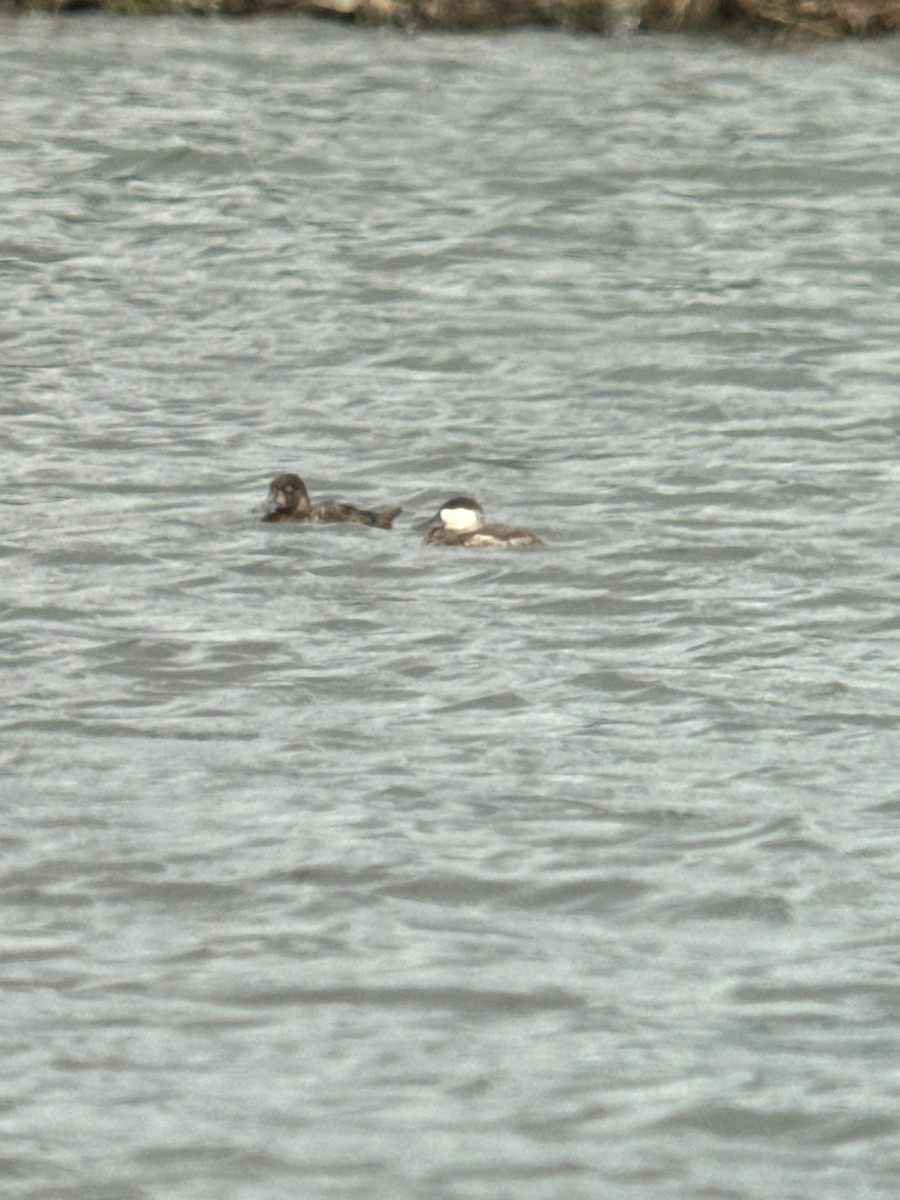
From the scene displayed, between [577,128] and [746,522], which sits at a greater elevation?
[577,128]

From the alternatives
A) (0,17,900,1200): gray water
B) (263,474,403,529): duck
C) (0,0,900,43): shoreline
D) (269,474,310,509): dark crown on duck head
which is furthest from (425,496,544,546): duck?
(0,0,900,43): shoreline

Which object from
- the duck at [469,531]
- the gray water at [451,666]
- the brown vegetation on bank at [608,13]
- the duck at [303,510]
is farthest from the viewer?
the brown vegetation on bank at [608,13]

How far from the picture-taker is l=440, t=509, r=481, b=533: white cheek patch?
1118 cm

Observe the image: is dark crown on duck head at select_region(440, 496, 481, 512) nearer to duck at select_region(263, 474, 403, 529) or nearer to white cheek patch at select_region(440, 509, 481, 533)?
white cheek patch at select_region(440, 509, 481, 533)

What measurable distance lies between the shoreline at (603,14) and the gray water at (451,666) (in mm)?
3040

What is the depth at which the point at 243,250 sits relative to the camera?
17.3 meters

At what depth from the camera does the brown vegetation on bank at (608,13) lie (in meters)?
23.4

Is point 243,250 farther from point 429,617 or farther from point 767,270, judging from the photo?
point 429,617

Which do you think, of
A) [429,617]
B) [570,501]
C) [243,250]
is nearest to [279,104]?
[243,250]

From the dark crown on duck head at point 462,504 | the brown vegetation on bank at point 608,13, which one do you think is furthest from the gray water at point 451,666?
the brown vegetation on bank at point 608,13

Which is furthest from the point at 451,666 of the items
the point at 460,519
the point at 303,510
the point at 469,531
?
the point at 303,510

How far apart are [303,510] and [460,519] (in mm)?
715

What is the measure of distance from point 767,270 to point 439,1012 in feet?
36.7

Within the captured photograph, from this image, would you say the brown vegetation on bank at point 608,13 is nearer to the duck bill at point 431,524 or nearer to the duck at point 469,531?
the duck bill at point 431,524
